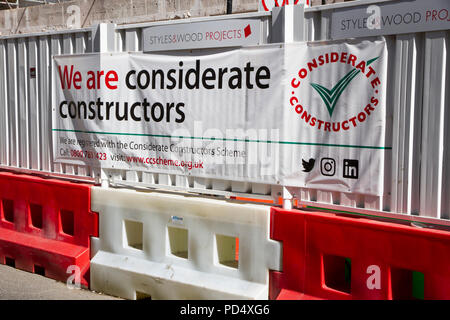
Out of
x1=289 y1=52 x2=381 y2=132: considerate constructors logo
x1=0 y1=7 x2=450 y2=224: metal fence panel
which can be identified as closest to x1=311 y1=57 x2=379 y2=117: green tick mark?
x1=289 y1=52 x2=381 y2=132: considerate constructors logo

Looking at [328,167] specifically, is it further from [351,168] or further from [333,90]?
[333,90]

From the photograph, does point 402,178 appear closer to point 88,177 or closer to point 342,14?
point 342,14

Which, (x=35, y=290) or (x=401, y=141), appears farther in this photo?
(x=35, y=290)

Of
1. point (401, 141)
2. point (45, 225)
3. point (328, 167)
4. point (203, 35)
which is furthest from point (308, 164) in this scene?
point (45, 225)

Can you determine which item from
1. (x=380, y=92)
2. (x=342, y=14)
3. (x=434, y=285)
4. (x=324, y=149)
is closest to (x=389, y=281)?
(x=434, y=285)

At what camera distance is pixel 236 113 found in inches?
229

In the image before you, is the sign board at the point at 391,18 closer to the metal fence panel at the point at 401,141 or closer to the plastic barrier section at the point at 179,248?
the metal fence panel at the point at 401,141

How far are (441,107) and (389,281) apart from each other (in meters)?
1.56

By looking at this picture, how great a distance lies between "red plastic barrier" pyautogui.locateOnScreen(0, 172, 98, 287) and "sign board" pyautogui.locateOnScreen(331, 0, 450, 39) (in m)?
3.74

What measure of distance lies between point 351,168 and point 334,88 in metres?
0.77

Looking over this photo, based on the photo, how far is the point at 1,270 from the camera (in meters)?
7.50

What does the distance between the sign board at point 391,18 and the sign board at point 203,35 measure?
A: 97cm

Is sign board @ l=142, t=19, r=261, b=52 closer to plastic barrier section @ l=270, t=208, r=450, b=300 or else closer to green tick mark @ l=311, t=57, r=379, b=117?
green tick mark @ l=311, t=57, r=379, b=117

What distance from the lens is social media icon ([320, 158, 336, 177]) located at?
5.25m
